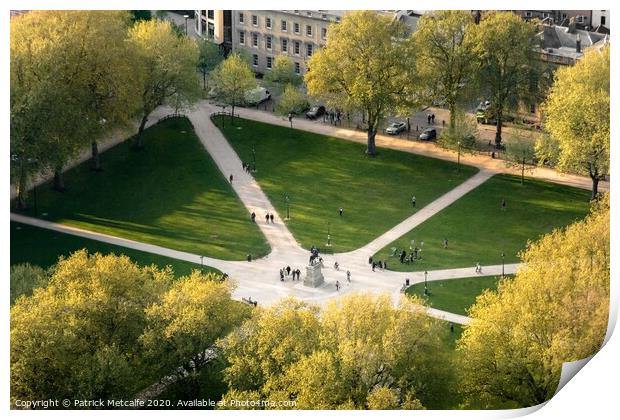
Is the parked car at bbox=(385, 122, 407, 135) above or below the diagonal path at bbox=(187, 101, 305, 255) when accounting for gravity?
above

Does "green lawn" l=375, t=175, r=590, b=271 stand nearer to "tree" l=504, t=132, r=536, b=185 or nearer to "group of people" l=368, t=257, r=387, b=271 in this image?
"group of people" l=368, t=257, r=387, b=271

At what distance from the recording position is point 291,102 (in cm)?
17450

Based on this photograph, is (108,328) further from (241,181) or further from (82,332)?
(241,181)

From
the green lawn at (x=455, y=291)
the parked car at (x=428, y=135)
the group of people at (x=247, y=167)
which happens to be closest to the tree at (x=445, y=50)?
the parked car at (x=428, y=135)

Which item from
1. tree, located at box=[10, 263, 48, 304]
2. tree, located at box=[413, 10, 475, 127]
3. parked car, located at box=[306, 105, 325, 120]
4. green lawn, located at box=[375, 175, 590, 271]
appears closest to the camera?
tree, located at box=[10, 263, 48, 304]

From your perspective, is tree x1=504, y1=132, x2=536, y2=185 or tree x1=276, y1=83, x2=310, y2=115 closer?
tree x1=504, y1=132, x2=536, y2=185

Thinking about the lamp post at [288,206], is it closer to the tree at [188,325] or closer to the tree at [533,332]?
the tree at [188,325]

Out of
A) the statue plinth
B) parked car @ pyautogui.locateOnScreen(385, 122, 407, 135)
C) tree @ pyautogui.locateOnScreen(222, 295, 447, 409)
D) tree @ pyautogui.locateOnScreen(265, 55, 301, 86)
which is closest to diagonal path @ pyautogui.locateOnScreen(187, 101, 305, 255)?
the statue plinth

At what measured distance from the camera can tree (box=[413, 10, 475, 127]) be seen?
169m

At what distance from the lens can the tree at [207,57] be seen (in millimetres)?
183000

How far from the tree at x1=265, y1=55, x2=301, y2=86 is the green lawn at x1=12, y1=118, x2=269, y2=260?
1503 centimetres

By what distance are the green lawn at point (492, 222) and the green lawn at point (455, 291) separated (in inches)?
120
